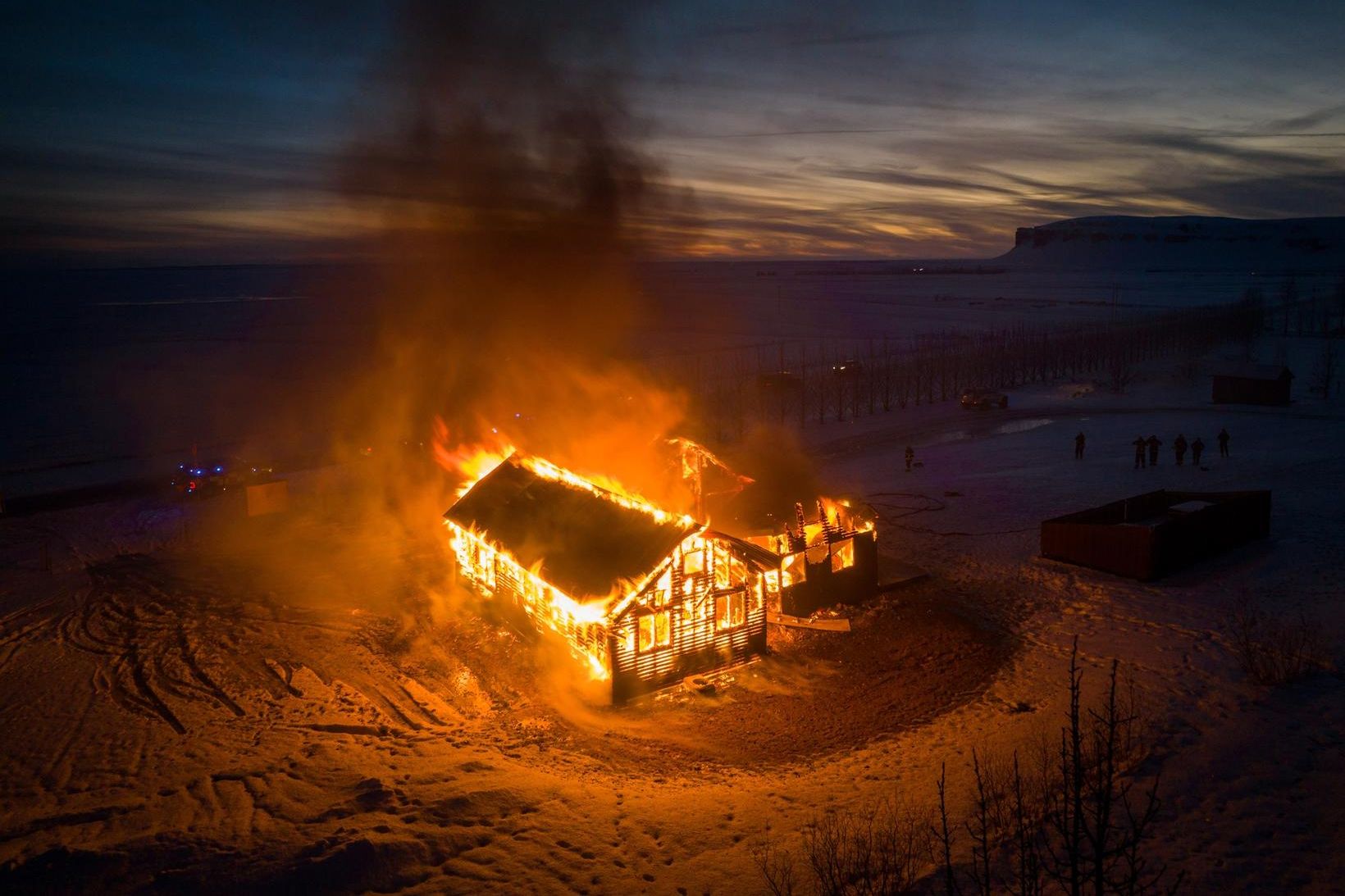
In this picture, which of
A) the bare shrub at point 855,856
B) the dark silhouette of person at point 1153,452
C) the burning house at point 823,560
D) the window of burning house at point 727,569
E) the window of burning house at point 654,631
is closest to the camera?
the bare shrub at point 855,856

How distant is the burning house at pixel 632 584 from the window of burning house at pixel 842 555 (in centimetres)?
120

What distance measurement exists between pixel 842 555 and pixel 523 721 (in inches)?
248

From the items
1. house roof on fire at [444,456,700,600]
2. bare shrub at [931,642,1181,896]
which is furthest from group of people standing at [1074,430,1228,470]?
house roof on fire at [444,456,700,600]

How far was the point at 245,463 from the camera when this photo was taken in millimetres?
23797

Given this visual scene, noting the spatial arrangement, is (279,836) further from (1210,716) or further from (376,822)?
(1210,716)

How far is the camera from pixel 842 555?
14469mm

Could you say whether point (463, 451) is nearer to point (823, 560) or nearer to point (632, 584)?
point (823, 560)

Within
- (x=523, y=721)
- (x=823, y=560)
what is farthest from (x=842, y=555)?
(x=523, y=721)

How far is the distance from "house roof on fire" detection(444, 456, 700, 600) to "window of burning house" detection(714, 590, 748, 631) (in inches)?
52.4

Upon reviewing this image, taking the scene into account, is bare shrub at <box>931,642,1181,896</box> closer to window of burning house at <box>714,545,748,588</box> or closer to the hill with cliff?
window of burning house at <box>714,545,748,588</box>

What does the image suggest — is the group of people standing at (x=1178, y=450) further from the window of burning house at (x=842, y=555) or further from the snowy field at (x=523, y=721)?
the window of burning house at (x=842, y=555)

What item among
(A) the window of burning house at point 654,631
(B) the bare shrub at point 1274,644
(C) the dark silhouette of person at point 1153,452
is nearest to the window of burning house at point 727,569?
(A) the window of burning house at point 654,631

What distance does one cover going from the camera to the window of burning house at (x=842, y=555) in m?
14.4

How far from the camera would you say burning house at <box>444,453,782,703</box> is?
37.0 feet
